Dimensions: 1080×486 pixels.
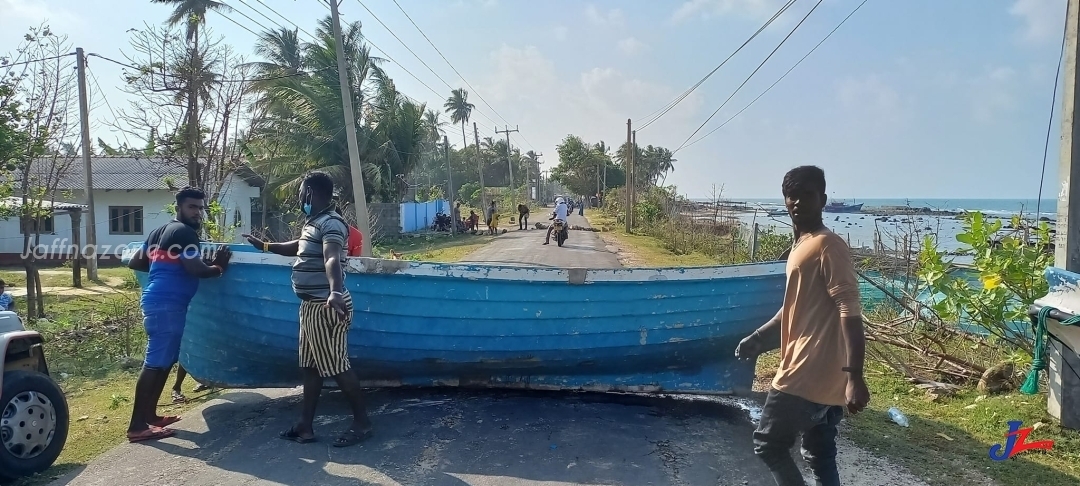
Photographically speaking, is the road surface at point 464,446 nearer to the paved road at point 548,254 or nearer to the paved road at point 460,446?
the paved road at point 460,446

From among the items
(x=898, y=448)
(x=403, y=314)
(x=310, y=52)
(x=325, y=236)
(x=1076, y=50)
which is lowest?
(x=898, y=448)

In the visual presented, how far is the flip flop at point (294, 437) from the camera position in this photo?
4363mm

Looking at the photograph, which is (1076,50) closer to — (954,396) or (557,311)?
(954,396)

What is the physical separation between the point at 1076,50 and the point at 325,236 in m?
5.04

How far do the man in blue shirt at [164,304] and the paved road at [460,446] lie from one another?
23cm

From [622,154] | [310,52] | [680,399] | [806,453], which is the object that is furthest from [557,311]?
[622,154]

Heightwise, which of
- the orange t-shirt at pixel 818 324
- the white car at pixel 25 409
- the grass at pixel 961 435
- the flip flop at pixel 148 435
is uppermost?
the orange t-shirt at pixel 818 324

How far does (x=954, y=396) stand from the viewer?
5.41m

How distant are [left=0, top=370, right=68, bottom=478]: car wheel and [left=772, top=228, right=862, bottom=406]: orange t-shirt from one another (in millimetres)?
3909

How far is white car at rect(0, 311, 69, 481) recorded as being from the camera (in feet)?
12.4

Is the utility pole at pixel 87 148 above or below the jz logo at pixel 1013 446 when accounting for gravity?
above

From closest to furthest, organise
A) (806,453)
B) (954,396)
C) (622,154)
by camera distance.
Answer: (806,453) < (954,396) < (622,154)

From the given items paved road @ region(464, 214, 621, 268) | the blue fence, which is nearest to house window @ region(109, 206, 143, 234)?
the blue fence

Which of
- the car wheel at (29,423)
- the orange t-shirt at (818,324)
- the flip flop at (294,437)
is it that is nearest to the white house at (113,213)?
the car wheel at (29,423)
